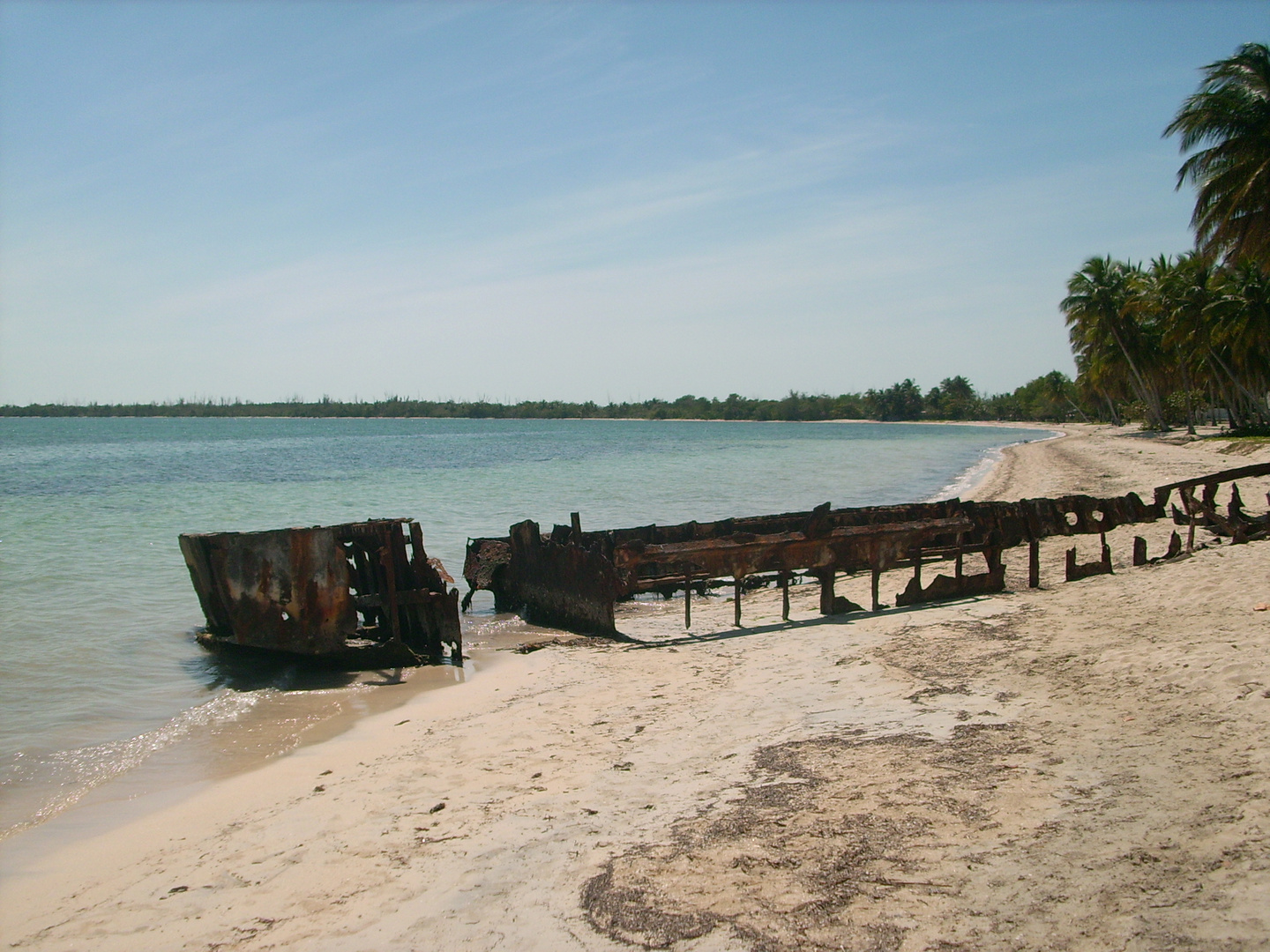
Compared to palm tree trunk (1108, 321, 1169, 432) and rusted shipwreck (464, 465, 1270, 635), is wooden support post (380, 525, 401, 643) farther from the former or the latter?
palm tree trunk (1108, 321, 1169, 432)

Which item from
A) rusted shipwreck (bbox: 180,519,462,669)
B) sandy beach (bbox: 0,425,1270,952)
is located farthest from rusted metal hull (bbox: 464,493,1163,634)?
sandy beach (bbox: 0,425,1270,952)

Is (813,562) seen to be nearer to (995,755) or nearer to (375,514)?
(995,755)

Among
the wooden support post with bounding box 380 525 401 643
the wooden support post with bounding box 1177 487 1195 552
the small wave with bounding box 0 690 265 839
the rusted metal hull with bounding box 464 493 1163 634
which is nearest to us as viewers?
the small wave with bounding box 0 690 265 839

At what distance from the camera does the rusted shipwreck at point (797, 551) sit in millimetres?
9711

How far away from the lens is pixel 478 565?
40.3 ft

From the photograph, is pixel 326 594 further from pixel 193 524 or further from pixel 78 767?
pixel 193 524

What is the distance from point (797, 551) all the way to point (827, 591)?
729mm

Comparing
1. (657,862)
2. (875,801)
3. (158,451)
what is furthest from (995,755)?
(158,451)

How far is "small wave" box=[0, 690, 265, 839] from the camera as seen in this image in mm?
5895

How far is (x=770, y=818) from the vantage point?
4223mm

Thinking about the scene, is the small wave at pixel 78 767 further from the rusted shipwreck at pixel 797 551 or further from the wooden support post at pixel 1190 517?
the wooden support post at pixel 1190 517

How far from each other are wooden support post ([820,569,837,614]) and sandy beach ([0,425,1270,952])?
2094mm

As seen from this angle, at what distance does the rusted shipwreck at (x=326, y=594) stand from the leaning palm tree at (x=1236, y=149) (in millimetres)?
25068

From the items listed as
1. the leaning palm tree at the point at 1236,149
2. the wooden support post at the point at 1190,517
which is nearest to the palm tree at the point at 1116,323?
the leaning palm tree at the point at 1236,149
